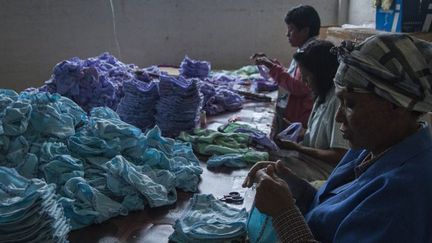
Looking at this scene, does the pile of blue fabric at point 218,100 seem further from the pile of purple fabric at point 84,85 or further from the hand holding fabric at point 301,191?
the hand holding fabric at point 301,191

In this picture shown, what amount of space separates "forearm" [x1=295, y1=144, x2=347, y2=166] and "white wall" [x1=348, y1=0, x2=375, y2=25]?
3666 millimetres

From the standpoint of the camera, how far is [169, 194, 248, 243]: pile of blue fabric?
1.45 meters

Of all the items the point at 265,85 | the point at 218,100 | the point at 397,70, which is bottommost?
the point at 265,85

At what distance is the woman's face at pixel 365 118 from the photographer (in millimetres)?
1126

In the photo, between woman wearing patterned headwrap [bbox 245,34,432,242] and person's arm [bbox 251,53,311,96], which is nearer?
woman wearing patterned headwrap [bbox 245,34,432,242]

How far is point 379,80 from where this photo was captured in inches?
42.6

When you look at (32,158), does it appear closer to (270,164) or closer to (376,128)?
(270,164)

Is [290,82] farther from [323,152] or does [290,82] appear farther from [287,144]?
[323,152]

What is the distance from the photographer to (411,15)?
322 centimetres

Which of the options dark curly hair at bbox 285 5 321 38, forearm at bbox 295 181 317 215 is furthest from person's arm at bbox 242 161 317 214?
dark curly hair at bbox 285 5 321 38

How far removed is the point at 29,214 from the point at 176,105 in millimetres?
1384

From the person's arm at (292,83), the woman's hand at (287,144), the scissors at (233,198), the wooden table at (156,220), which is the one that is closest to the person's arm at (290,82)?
the person's arm at (292,83)

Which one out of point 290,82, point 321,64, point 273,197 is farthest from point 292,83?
point 273,197

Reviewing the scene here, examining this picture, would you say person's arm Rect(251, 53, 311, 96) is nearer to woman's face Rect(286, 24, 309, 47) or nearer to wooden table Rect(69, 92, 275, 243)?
woman's face Rect(286, 24, 309, 47)
